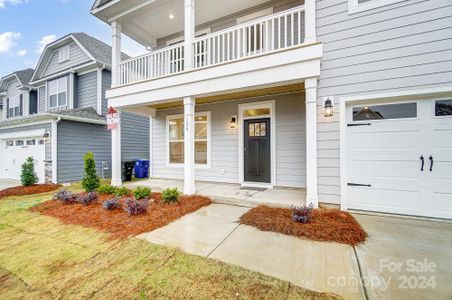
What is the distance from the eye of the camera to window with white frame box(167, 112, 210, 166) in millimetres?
7258

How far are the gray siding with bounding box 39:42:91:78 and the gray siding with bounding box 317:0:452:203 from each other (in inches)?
453

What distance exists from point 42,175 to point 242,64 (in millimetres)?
9710

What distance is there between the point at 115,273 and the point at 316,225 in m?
3.11

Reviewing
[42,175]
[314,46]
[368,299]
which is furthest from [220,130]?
[42,175]

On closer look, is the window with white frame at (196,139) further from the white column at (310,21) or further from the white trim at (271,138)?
the white column at (310,21)

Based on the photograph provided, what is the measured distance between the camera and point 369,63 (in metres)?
3.95

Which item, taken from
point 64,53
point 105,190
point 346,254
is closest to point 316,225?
point 346,254

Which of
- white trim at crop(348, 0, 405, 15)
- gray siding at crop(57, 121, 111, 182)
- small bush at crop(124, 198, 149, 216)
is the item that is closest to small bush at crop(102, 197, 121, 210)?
small bush at crop(124, 198, 149, 216)

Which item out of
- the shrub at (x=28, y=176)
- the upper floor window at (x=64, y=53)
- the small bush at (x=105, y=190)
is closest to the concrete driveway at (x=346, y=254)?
the small bush at (x=105, y=190)

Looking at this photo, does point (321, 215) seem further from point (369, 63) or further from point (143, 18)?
point (143, 18)

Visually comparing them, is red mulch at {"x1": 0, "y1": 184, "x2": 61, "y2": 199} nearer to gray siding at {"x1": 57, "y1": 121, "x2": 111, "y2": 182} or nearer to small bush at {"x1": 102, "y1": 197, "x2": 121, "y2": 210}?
gray siding at {"x1": 57, "y1": 121, "x2": 111, "y2": 182}

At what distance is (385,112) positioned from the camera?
401cm

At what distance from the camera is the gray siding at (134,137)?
10.6 m

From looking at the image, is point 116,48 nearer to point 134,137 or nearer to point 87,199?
point 87,199
